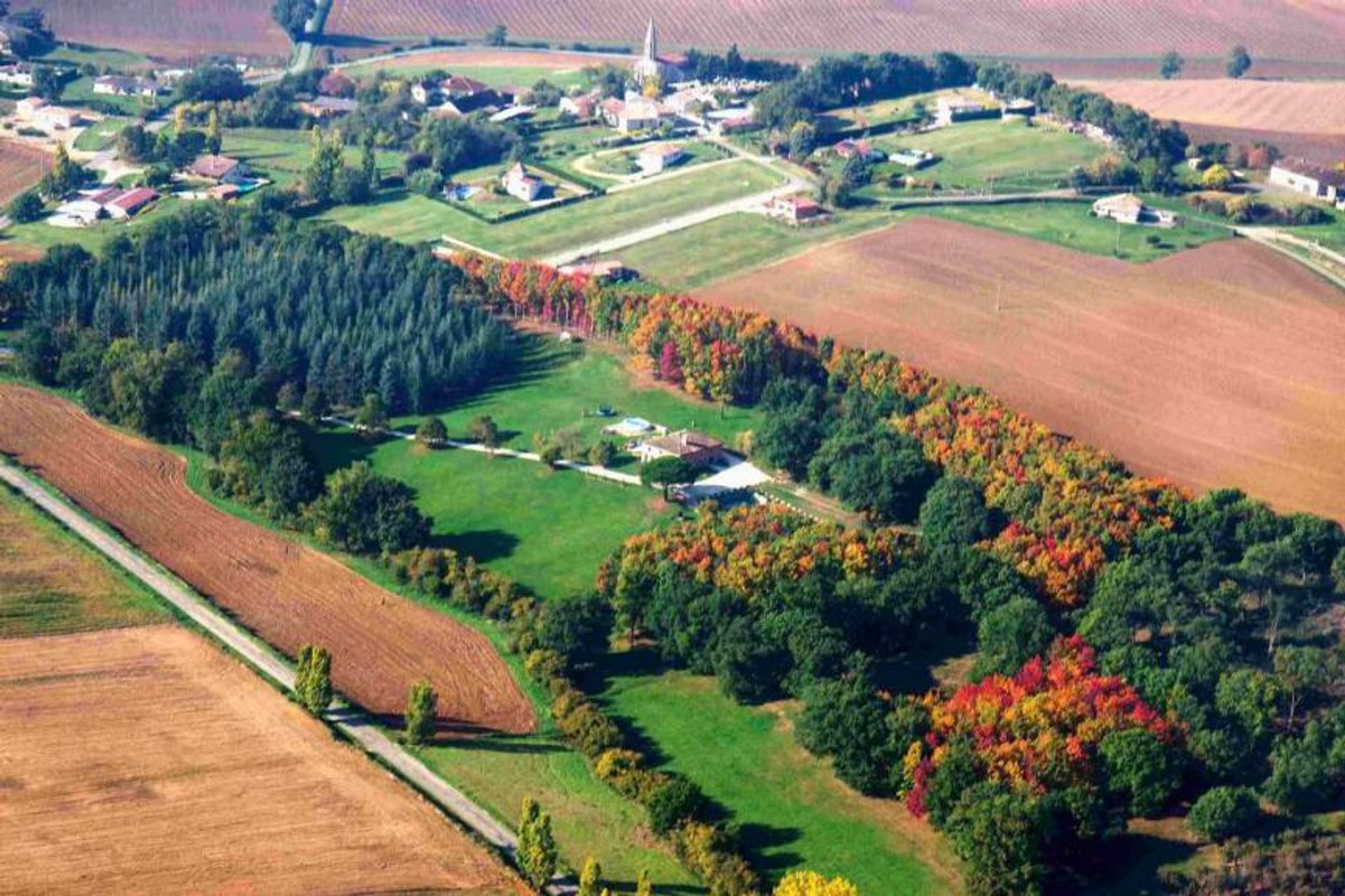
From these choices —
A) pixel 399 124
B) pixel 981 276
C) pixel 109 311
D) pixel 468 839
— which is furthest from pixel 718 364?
pixel 399 124

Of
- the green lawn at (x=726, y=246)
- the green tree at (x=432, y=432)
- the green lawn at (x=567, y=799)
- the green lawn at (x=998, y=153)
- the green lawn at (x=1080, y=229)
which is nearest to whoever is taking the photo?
the green lawn at (x=567, y=799)

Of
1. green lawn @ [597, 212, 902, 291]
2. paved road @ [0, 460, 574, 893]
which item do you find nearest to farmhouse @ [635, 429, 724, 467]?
paved road @ [0, 460, 574, 893]

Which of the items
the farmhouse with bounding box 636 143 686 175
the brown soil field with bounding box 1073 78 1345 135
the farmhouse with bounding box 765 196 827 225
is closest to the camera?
the farmhouse with bounding box 765 196 827 225

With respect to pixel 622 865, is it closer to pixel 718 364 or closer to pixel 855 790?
pixel 855 790

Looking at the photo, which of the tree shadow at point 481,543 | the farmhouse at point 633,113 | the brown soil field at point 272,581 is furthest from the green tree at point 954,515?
the farmhouse at point 633,113

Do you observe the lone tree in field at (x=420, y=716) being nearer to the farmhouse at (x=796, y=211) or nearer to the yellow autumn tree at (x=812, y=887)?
the yellow autumn tree at (x=812, y=887)

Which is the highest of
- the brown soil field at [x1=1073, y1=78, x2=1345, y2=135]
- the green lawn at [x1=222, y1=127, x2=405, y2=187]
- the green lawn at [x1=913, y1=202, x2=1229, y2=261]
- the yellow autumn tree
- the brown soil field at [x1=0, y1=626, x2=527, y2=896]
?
the brown soil field at [x1=1073, y1=78, x2=1345, y2=135]

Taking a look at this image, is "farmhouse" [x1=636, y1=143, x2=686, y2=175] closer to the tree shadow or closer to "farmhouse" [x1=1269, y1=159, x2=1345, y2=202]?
"farmhouse" [x1=1269, y1=159, x2=1345, y2=202]
